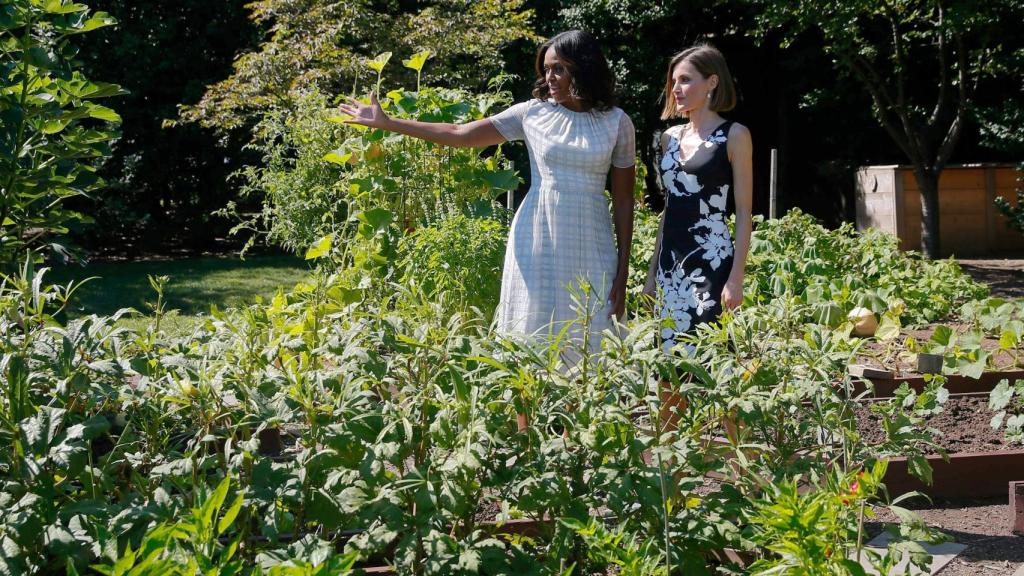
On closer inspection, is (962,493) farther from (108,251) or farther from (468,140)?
(108,251)

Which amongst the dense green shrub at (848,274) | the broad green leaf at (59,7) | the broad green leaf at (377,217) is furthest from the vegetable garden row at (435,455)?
the dense green shrub at (848,274)

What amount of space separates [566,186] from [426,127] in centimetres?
52

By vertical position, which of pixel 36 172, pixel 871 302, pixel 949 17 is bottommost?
pixel 871 302

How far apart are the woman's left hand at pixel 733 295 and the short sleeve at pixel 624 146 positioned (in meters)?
Answer: 0.53

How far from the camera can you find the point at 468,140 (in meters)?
3.45

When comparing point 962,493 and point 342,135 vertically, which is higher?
point 342,135

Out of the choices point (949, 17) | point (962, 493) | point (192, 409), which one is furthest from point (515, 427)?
point (949, 17)

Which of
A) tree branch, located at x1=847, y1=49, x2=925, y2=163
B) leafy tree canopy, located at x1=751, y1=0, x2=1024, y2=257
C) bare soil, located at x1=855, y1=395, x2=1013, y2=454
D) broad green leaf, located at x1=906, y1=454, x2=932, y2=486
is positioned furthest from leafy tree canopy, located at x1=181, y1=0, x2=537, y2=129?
broad green leaf, located at x1=906, y1=454, x2=932, y2=486

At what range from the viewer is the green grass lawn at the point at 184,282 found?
960cm

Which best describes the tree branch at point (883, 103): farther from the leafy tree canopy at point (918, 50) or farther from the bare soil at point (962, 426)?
the bare soil at point (962, 426)

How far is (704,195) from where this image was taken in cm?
324

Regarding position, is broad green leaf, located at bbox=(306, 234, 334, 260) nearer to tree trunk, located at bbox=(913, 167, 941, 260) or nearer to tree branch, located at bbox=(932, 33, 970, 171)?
tree trunk, located at bbox=(913, 167, 941, 260)

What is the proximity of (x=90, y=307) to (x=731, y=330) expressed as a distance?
27.6ft

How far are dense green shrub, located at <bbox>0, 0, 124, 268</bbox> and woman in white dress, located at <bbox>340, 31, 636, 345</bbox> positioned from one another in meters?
1.10
